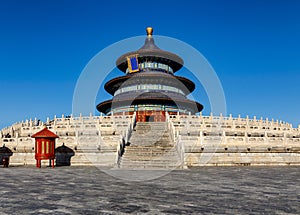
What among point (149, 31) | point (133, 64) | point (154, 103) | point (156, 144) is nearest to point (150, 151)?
point (156, 144)

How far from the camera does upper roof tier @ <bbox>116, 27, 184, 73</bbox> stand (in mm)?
43000

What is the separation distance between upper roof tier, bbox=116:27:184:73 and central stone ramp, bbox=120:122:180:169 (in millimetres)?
21495

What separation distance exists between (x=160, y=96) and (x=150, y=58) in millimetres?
8781

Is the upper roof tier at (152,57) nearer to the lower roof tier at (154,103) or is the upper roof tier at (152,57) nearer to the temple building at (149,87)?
the temple building at (149,87)

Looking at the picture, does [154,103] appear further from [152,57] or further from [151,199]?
[151,199]

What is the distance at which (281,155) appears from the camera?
19328 mm

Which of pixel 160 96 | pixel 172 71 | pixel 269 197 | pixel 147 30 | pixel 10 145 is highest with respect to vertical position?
pixel 147 30

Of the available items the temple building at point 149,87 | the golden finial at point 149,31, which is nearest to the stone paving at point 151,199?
the temple building at point 149,87

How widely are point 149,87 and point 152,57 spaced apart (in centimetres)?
599

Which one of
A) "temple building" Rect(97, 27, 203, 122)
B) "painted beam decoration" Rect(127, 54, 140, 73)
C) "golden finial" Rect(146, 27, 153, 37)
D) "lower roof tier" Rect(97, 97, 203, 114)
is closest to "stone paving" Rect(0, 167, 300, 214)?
"temple building" Rect(97, 27, 203, 122)

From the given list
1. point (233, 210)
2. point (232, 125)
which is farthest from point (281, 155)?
point (233, 210)

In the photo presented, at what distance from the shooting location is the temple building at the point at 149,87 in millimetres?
37312

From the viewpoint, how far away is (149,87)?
40031mm

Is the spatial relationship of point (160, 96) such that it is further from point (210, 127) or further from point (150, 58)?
point (210, 127)
